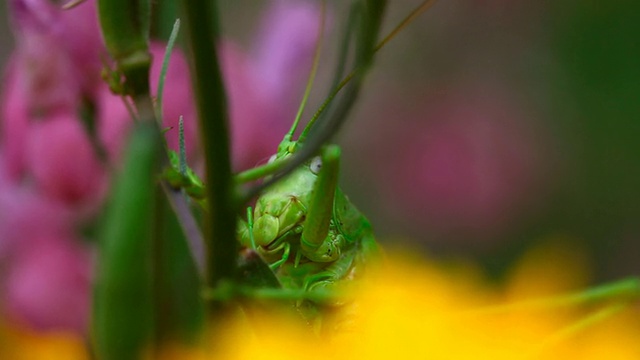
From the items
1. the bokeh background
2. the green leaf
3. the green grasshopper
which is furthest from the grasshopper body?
the bokeh background

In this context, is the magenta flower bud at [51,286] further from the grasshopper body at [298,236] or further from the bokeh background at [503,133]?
the bokeh background at [503,133]

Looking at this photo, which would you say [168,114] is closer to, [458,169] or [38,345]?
[38,345]

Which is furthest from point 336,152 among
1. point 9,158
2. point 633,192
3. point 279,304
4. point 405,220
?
point 633,192

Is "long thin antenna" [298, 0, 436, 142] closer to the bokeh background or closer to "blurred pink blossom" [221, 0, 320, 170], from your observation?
"blurred pink blossom" [221, 0, 320, 170]

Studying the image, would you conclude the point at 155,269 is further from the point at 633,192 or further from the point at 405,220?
the point at 633,192

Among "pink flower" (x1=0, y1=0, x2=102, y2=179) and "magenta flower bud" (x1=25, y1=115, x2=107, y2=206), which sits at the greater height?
"pink flower" (x1=0, y1=0, x2=102, y2=179)
